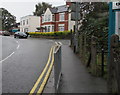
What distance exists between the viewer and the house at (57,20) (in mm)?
49844

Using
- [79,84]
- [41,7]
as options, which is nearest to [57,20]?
[41,7]

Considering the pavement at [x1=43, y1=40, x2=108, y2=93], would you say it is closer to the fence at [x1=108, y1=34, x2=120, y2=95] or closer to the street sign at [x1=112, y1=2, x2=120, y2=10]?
the fence at [x1=108, y1=34, x2=120, y2=95]

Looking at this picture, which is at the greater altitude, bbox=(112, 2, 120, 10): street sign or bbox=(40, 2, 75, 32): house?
bbox=(40, 2, 75, 32): house

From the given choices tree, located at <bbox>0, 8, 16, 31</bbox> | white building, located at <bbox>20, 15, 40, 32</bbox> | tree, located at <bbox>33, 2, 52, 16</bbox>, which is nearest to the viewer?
white building, located at <bbox>20, 15, 40, 32</bbox>

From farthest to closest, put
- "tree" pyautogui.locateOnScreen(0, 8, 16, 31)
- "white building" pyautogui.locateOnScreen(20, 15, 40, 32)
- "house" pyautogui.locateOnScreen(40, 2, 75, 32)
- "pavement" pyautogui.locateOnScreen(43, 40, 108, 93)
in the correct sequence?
1. "tree" pyautogui.locateOnScreen(0, 8, 16, 31)
2. "white building" pyautogui.locateOnScreen(20, 15, 40, 32)
3. "house" pyautogui.locateOnScreen(40, 2, 75, 32)
4. "pavement" pyautogui.locateOnScreen(43, 40, 108, 93)

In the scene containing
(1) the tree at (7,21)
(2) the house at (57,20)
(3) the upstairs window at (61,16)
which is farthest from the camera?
(1) the tree at (7,21)

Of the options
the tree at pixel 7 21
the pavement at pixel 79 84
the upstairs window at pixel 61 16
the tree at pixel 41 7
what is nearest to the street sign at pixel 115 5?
the pavement at pixel 79 84

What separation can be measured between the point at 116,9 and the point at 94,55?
194 cm

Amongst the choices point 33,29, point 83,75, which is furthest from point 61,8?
point 83,75

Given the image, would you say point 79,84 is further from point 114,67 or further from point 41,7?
point 41,7

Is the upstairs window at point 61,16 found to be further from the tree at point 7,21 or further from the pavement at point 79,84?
the tree at point 7,21

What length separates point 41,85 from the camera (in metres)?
6.30

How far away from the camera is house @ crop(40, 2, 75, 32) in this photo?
49.8 meters

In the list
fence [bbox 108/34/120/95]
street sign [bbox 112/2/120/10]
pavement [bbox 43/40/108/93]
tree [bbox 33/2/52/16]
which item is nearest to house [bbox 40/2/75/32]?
tree [bbox 33/2/52/16]
